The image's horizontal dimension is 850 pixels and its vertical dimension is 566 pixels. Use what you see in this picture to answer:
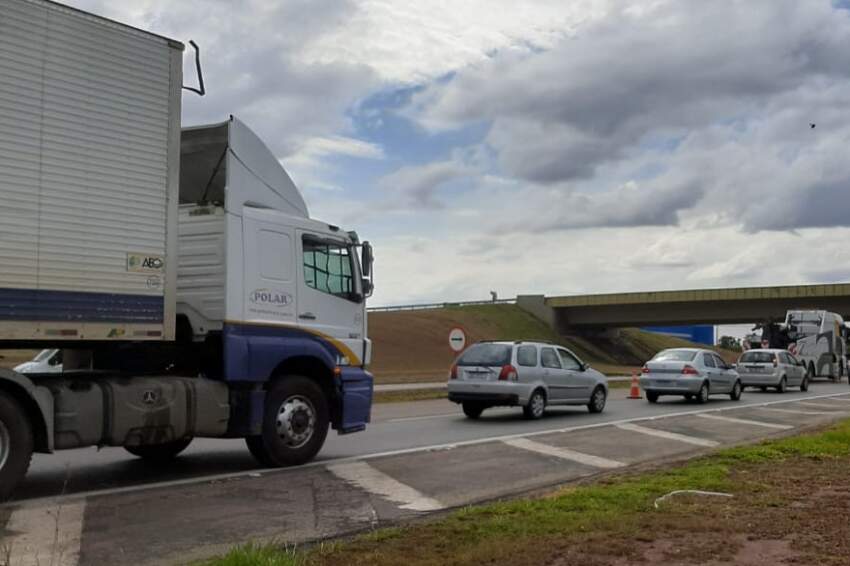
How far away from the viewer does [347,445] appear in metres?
13.6

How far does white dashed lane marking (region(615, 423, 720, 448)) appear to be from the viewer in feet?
47.9

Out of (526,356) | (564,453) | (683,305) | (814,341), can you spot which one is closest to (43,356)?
(564,453)

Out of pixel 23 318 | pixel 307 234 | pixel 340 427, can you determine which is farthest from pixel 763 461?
pixel 23 318

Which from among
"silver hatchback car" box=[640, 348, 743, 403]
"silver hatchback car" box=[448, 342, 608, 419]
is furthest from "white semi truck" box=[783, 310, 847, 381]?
"silver hatchback car" box=[448, 342, 608, 419]

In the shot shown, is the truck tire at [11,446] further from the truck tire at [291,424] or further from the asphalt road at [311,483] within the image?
the truck tire at [291,424]

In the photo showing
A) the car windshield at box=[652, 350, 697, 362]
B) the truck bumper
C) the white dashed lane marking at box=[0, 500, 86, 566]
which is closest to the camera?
the white dashed lane marking at box=[0, 500, 86, 566]

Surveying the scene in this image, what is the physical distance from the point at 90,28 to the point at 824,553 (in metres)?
7.68

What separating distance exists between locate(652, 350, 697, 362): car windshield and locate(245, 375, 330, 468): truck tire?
15295mm

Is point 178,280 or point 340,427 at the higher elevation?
point 178,280

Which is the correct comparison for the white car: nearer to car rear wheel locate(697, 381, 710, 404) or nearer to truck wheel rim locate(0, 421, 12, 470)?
truck wheel rim locate(0, 421, 12, 470)

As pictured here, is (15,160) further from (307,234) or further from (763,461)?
(763,461)

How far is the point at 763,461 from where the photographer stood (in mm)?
11078

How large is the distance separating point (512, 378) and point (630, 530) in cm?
1163

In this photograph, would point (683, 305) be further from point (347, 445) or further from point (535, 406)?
point (347, 445)
